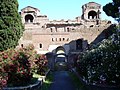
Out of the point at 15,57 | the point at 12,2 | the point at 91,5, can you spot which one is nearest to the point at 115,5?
the point at 12,2

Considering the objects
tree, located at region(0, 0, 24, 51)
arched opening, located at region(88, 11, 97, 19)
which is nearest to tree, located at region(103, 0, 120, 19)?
tree, located at region(0, 0, 24, 51)

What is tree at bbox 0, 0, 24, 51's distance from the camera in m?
23.8

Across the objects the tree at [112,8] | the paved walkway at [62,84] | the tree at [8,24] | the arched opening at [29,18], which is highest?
the arched opening at [29,18]

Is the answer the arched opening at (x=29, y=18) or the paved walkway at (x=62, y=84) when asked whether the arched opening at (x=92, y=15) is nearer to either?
the arched opening at (x=29, y=18)

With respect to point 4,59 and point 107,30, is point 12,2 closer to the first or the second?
point 4,59

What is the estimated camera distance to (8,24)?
24.4 metres

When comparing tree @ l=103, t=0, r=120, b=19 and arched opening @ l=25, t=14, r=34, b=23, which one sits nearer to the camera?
tree @ l=103, t=0, r=120, b=19

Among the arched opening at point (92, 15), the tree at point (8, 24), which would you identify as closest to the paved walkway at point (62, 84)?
the tree at point (8, 24)

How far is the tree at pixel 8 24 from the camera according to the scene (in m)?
23.8

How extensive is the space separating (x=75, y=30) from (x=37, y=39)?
526cm

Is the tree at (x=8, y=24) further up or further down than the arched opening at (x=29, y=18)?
further down

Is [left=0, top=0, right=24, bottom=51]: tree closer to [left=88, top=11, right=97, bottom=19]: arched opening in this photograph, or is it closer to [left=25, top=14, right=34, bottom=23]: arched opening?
[left=25, top=14, right=34, bottom=23]: arched opening

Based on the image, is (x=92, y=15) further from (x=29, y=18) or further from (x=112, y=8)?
(x=112, y=8)

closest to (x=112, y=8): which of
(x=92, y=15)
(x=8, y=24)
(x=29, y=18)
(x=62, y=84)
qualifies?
(x=8, y=24)
